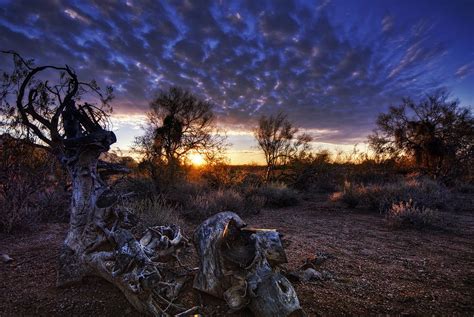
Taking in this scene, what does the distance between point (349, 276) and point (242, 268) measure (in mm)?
1857

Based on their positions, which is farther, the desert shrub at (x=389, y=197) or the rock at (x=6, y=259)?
the desert shrub at (x=389, y=197)

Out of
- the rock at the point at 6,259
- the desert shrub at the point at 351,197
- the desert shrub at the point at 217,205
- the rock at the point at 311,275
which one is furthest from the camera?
the desert shrub at the point at 351,197

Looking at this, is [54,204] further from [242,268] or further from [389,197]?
[389,197]

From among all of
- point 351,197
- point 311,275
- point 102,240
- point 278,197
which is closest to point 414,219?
point 351,197

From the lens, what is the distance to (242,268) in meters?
2.60

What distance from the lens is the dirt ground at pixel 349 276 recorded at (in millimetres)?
2680

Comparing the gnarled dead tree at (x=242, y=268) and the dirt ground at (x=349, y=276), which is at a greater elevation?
the gnarled dead tree at (x=242, y=268)

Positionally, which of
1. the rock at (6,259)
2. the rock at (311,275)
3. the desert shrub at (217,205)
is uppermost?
the desert shrub at (217,205)

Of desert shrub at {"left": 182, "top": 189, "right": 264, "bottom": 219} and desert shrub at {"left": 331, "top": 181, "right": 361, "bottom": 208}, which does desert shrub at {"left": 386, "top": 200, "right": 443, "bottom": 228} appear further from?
desert shrub at {"left": 182, "top": 189, "right": 264, "bottom": 219}

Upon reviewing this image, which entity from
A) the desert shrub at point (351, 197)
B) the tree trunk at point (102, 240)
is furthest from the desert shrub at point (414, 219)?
the tree trunk at point (102, 240)

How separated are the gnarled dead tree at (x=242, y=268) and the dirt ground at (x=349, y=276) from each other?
1.36 ft

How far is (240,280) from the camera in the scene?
2.47m

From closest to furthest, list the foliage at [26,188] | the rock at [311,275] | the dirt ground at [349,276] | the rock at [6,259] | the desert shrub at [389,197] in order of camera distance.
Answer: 1. the dirt ground at [349,276]
2. the rock at [311,275]
3. the rock at [6,259]
4. the foliage at [26,188]
5. the desert shrub at [389,197]

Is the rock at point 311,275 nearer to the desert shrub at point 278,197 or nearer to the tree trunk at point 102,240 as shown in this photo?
the tree trunk at point 102,240
